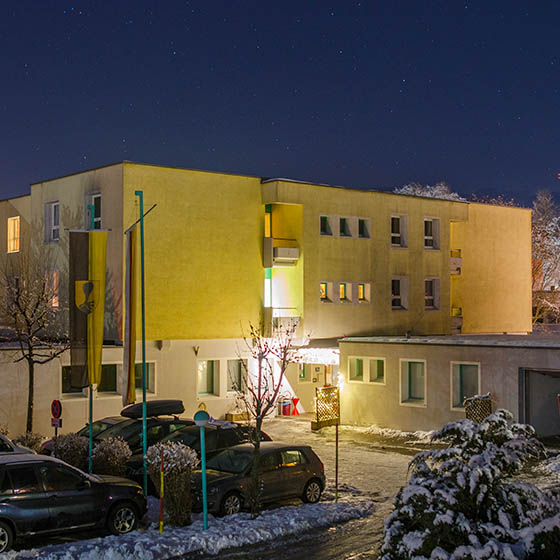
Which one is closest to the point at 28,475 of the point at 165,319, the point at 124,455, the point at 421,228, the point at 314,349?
the point at 124,455

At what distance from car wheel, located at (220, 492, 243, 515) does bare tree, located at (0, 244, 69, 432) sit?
38.3 ft

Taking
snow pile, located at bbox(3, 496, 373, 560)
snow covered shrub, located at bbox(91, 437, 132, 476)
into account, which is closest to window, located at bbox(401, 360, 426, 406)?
snow pile, located at bbox(3, 496, 373, 560)

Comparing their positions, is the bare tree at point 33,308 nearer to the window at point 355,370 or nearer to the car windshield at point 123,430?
the car windshield at point 123,430

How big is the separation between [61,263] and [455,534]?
27.3m

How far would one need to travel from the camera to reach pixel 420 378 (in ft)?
98.8

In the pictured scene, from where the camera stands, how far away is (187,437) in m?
21.9

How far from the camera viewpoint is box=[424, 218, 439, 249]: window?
4116cm

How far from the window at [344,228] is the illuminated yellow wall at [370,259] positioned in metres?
0.35

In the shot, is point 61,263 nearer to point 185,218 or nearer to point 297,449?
point 185,218

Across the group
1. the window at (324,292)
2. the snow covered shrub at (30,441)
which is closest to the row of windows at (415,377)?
the window at (324,292)

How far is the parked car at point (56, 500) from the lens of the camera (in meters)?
14.1

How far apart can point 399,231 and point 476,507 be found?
30659 mm

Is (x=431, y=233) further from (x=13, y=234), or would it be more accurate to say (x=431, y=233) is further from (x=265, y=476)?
(x=265, y=476)

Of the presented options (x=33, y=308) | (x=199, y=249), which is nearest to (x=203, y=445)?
(x=33, y=308)
